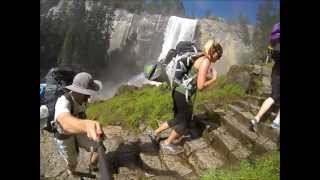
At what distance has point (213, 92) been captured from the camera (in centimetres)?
289

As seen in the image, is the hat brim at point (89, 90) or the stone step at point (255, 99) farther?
the stone step at point (255, 99)

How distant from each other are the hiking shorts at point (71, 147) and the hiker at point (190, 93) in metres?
0.35

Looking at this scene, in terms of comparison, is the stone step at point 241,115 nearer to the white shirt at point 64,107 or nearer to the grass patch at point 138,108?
the grass patch at point 138,108

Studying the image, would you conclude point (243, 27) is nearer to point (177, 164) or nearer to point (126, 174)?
point (177, 164)

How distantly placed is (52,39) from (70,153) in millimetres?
572

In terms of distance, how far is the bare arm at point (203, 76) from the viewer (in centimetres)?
285

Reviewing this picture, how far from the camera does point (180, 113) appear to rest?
288 cm

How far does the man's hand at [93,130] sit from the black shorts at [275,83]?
2.89 feet

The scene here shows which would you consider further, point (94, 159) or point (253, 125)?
point (253, 125)

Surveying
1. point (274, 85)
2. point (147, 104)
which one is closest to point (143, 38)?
point (147, 104)

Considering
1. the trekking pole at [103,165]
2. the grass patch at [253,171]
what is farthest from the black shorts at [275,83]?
the trekking pole at [103,165]

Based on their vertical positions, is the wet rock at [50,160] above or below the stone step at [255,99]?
below

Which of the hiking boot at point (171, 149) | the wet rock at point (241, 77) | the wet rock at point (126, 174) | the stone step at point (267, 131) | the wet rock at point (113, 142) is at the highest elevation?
the wet rock at point (241, 77)

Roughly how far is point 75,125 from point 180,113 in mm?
528
